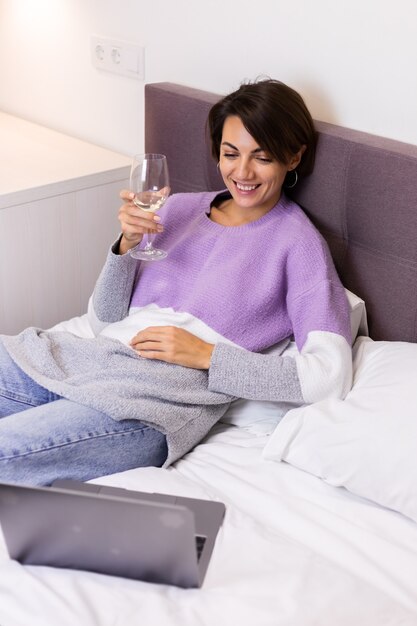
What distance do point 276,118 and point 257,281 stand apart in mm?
317

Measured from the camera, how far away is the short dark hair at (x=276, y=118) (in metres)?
1.57

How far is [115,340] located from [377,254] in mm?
547

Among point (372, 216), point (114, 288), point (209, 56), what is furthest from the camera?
point (209, 56)

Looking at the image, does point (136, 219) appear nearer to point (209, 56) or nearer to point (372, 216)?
point (372, 216)

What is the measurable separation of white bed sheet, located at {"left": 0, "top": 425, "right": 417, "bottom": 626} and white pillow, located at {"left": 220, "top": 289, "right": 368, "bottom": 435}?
8 cm

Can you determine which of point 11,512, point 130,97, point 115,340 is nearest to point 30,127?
point 130,97

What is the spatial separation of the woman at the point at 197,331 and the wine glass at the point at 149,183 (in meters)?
0.04

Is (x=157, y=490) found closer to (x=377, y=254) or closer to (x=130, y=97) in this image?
(x=377, y=254)

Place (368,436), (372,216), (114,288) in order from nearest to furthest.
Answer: (368,436) < (372,216) < (114,288)

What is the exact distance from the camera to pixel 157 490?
1.38m

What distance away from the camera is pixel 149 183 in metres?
1.53

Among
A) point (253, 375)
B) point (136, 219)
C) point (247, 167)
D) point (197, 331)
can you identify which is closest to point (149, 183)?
point (136, 219)

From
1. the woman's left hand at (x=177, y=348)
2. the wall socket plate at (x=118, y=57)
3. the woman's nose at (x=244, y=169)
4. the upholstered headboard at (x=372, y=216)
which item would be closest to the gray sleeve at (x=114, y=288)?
the woman's left hand at (x=177, y=348)

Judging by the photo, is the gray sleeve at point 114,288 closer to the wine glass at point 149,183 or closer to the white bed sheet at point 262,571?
the wine glass at point 149,183
